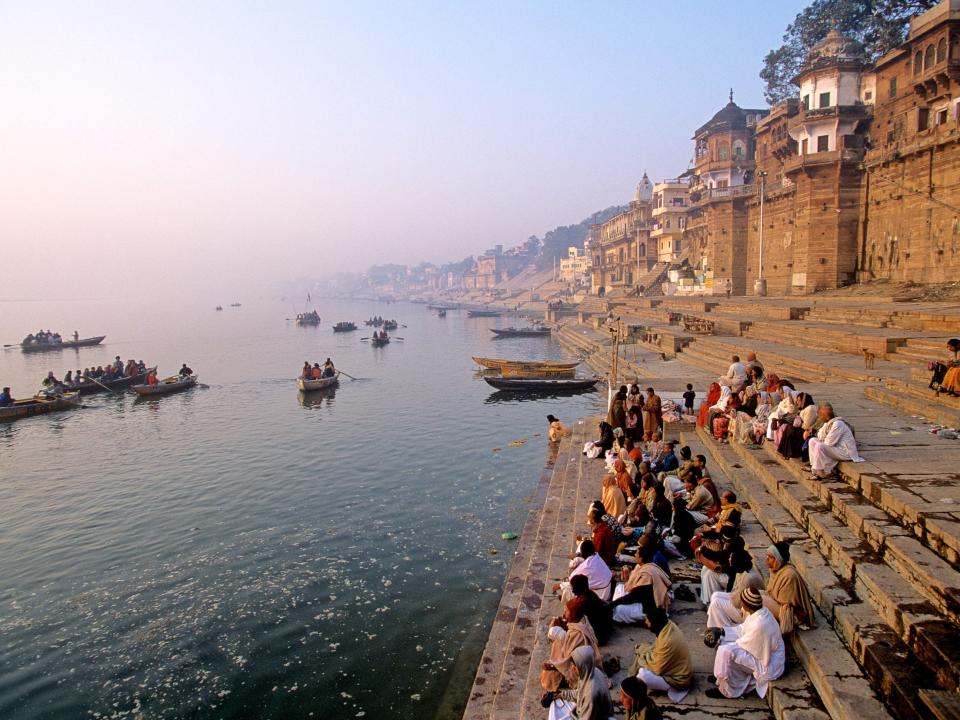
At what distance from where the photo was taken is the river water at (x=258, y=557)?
22.0ft

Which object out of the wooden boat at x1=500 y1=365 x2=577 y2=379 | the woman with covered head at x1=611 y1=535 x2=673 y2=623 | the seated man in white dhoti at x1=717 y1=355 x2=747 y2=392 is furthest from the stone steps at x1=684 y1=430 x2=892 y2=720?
the wooden boat at x1=500 y1=365 x2=577 y2=379

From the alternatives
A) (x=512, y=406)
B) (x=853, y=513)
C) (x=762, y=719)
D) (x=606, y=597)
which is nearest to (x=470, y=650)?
(x=606, y=597)

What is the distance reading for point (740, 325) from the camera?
21.3 meters

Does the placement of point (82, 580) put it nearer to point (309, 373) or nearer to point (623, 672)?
point (623, 672)

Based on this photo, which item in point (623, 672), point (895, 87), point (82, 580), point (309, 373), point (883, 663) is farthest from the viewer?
point (309, 373)

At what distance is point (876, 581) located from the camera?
477 cm

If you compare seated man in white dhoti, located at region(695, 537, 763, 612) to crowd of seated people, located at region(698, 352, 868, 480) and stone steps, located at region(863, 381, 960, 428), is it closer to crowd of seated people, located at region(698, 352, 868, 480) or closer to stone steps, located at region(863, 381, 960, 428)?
crowd of seated people, located at region(698, 352, 868, 480)

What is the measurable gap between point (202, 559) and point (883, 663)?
9356mm

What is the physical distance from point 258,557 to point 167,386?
64.9 ft

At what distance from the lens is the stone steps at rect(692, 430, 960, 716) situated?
13.3 feet

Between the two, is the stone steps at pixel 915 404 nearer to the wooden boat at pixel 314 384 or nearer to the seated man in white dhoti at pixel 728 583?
the seated man in white dhoti at pixel 728 583

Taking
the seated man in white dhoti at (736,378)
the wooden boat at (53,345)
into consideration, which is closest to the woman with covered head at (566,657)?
the seated man in white dhoti at (736,378)

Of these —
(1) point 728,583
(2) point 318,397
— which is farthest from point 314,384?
(1) point 728,583

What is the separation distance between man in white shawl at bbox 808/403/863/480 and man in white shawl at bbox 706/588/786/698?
2.87m
